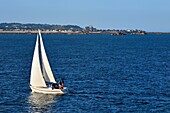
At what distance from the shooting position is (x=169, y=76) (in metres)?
91.8

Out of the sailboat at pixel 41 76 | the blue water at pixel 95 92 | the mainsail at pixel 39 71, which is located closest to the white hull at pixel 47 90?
the sailboat at pixel 41 76

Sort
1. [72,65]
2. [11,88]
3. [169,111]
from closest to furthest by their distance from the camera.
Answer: [169,111]
[11,88]
[72,65]

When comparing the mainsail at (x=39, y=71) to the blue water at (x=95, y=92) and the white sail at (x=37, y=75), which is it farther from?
the blue water at (x=95, y=92)

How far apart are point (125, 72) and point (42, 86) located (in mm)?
30467

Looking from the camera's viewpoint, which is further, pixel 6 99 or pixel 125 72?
pixel 125 72

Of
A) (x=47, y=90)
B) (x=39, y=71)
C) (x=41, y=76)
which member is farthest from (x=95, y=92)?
(x=39, y=71)

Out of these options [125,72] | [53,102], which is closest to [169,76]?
[125,72]

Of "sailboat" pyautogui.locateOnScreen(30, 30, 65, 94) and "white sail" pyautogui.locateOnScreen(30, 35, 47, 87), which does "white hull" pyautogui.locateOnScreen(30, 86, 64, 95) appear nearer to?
"sailboat" pyautogui.locateOnScreen(30, 30, 65, 94)

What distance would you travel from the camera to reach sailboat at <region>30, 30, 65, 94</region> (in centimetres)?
7131

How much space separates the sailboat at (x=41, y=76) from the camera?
71312mm

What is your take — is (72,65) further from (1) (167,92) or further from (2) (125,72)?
(1) (167,92)

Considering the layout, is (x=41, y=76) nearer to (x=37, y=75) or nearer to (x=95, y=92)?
(x=37, y=75)

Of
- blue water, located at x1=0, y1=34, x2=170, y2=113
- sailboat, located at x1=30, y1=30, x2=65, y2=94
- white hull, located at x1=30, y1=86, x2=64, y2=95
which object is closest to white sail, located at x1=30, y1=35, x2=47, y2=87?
sailboat, located at x1=30, y1=30, x2=65, y2=94

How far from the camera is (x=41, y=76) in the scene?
72.2m
